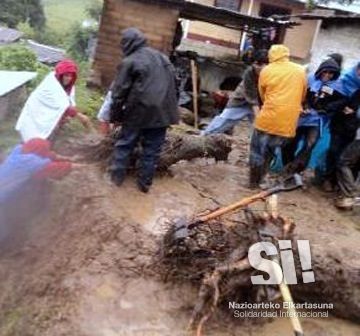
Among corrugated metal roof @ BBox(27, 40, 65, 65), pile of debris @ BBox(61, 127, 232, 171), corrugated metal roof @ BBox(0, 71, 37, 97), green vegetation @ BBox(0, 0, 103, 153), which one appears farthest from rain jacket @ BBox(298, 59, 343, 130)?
corrugated metal roof @ BBox(27, 40, 65, 65)

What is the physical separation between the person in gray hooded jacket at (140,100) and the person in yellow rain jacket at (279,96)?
127 cm

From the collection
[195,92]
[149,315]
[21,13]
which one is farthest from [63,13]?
[149,315]

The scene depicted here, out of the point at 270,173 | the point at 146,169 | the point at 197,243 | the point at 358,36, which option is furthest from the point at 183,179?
the point at 358,36

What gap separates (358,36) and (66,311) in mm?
9330

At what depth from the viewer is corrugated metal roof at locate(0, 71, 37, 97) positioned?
7629mm

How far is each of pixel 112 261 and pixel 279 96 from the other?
3.06m

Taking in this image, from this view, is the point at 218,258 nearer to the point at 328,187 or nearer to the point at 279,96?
the point at 279,96

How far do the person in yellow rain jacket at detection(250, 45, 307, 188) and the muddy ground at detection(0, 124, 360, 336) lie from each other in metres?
0.85

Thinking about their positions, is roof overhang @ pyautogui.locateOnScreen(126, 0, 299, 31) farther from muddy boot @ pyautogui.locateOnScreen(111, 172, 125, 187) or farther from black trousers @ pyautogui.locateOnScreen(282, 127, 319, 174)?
muddy boot @ pyautogui.locateOnScreen(111, 172, 125, 187)

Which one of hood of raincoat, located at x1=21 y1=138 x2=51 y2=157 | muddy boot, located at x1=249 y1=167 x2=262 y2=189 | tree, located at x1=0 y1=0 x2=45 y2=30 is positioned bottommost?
tree, located at x1=0 y1=0 x2=45 y2=30

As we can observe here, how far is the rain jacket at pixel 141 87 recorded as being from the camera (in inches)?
220

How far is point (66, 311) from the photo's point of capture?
400cm

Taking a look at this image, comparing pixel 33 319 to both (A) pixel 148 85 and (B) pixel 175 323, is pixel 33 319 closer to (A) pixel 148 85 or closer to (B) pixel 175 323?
(B) pixel 175 323

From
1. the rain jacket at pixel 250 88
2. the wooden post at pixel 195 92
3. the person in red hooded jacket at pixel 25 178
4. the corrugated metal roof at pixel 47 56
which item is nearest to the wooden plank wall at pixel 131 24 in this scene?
the wooden post at pixel 195 92
